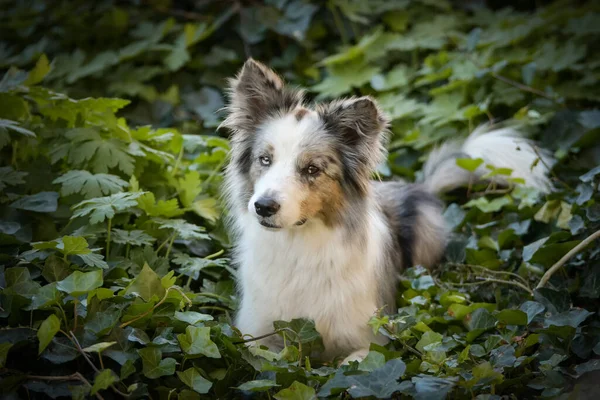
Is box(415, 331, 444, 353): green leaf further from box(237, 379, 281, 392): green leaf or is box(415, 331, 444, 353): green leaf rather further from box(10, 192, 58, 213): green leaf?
box(10, 192, 58, 213): green leaf

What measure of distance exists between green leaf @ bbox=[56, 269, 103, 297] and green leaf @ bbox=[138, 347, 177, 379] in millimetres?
305

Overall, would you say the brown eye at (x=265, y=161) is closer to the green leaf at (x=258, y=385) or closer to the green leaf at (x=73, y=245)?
the green leaf at (x=73, y=245)

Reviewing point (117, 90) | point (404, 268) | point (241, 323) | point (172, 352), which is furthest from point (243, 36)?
point (172, 352)

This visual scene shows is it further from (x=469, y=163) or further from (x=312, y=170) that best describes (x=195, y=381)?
(x=469, y=163)

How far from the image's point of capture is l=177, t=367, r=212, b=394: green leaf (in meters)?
2.53

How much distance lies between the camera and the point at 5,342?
2428mm

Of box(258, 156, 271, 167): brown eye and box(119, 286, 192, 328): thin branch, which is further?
box(258, 156, 271, 167): brown eye

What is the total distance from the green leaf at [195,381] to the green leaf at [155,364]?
45mm

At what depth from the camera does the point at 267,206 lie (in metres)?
2.82

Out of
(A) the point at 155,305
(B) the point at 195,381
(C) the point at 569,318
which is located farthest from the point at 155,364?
(C) the point at 569,318

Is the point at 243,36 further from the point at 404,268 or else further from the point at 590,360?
the point at 590,360

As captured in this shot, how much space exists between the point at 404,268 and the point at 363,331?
0.69 metres

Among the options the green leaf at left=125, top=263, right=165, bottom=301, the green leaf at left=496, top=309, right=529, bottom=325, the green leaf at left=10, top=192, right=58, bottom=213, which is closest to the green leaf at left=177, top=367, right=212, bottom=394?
the green leaf at left=125, top=263, right=165, bottom=301

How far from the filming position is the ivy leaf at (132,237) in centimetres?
324
